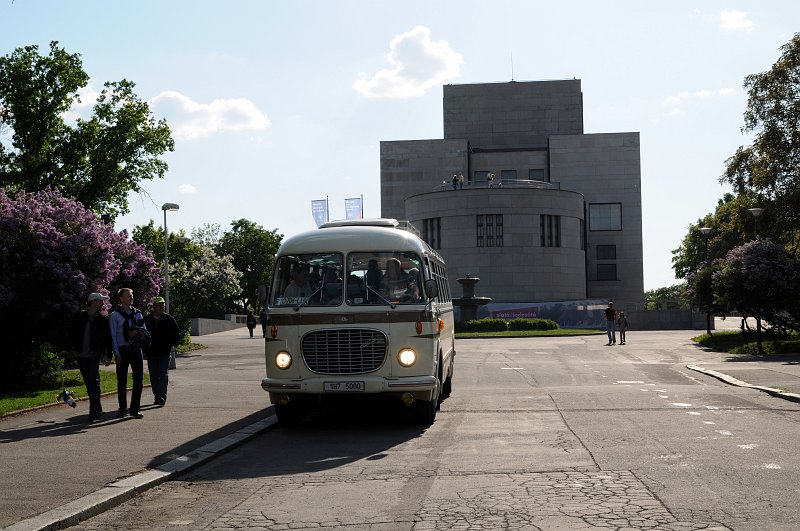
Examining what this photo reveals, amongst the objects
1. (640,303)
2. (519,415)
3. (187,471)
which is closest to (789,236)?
(519,415)

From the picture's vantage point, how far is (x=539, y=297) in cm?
8200

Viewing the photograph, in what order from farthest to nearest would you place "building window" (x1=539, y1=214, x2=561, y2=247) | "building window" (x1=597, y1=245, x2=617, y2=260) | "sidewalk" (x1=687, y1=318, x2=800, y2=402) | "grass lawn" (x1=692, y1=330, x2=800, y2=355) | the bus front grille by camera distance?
1. "building window" (x1=597, y1=245, x2=617, y2=260)
2. "building window" (x1=539, y1=214, x2=561, y2=247)
3. "grass lawn" (x1=692, y1=330, x2=800, y2=355)
4. "sidewalk" (x1=687, y1=318, x2=800, y2=402)
5. the bus front grille

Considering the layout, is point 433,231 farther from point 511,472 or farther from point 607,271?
point 511,472

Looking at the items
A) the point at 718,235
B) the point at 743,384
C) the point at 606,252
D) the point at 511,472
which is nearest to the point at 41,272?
the point at 511,472

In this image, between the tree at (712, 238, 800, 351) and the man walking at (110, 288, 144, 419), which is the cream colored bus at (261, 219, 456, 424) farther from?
the tree at (712, 238, 800, 351)

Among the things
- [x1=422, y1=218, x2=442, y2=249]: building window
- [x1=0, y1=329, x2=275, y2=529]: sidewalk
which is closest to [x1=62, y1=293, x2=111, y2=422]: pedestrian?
[x1=0, y1=329, x2=275, y2=529]: sidewalk

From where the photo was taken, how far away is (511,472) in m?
8.98

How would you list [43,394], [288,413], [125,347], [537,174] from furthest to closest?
[537,174] → [43,394] → [125,347] → [288,413]

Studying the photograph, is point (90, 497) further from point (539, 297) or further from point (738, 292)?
point (539, 297)

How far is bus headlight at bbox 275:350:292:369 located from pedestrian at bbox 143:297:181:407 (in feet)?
11.3

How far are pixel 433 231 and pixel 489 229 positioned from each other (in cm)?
547

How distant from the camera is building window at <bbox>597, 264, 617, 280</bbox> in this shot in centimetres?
10131

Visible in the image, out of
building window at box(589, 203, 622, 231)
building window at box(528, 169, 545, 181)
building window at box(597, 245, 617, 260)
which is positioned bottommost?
building window at box(597, 245, 617, 260)

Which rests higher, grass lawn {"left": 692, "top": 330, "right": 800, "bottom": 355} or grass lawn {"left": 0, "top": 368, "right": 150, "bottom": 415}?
grass lawn {"left": 0, "top": 368, "right": 150, "bottom": 415}
